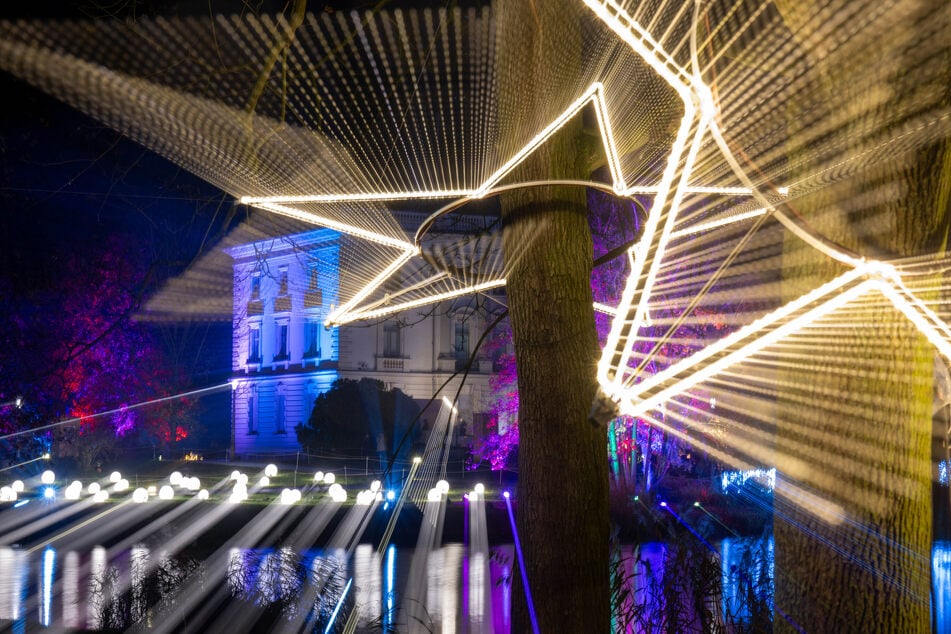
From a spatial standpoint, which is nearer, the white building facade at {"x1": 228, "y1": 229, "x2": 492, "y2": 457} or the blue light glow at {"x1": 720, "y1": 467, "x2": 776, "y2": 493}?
the blue light glow at {"x1": 720, "y1": 467, "x2": 776, "y2": 493}

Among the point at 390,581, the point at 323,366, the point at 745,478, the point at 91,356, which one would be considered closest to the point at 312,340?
the point at 323,366

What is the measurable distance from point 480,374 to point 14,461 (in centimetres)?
2511

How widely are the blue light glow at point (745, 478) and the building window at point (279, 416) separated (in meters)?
28.7

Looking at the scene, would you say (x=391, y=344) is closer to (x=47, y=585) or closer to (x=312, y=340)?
(x=312, y=340)

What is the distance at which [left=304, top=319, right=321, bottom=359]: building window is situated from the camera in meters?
45.0

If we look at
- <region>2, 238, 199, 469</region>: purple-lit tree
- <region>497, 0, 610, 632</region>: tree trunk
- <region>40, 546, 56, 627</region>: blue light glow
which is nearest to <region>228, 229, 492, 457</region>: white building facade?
<region>2, 238, 199, 469</region>: purple-lit tree

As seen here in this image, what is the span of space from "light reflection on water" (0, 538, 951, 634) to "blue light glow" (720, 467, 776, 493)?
832 centimetres

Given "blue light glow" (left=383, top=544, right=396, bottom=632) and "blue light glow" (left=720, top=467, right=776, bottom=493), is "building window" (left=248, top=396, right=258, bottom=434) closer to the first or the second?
"blue light glow" (left=720, top=467, right=776, bottom=493)

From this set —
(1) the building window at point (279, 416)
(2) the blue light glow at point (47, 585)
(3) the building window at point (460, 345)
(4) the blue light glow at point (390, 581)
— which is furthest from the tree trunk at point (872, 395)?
(1) the building window at point (279, 416)

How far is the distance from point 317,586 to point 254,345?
42364 mm

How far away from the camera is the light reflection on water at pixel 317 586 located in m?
8.00

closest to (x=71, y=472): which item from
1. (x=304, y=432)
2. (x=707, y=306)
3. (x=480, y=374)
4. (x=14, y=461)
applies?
(x=14, y=461)

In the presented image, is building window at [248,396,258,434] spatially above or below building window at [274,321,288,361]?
below

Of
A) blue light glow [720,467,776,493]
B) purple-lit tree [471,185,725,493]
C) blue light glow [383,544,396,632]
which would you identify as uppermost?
purple-lit tree [471,185,725,493]
